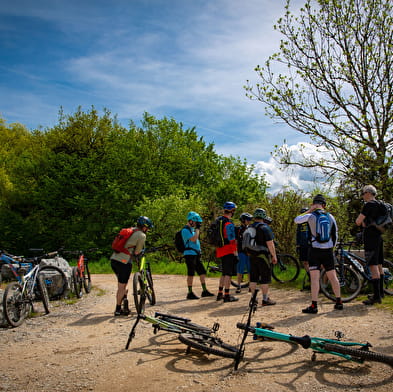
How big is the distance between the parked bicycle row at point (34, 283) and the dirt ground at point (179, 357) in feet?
1.02

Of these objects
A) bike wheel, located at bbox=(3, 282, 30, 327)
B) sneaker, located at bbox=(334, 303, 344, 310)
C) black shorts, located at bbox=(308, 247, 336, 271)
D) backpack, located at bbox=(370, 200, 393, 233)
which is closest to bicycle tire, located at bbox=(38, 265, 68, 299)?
bike wheel, located at bbox=(3, 282, 30, 327)

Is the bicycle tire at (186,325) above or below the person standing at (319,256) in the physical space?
below

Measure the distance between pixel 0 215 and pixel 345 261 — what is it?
28.7 metres

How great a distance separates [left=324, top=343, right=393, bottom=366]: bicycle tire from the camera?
4.15 metres

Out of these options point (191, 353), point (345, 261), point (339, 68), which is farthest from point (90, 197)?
point (191, 353)

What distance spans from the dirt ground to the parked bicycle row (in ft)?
1.02

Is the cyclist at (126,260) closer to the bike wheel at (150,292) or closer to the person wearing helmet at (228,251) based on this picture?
the bike wheel at (150,292)

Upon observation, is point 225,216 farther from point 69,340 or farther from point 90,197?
point 90,197

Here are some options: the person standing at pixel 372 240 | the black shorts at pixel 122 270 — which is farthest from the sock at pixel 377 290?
the black shorts at pixel 122 270

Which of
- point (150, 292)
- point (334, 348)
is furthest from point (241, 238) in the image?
point (334, 348)

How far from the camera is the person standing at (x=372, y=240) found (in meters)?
7.55

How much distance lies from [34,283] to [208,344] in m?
4.67

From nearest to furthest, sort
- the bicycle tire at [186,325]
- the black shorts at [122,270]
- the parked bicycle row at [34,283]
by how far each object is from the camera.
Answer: the bicycle tire at [186,325]
the parked bicycle row at [34,283]
the black shorts at [122,270]

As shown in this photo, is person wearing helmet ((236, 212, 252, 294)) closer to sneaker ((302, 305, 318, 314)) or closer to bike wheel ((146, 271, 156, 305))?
bike wheel ((146, 271, 156, 305))
